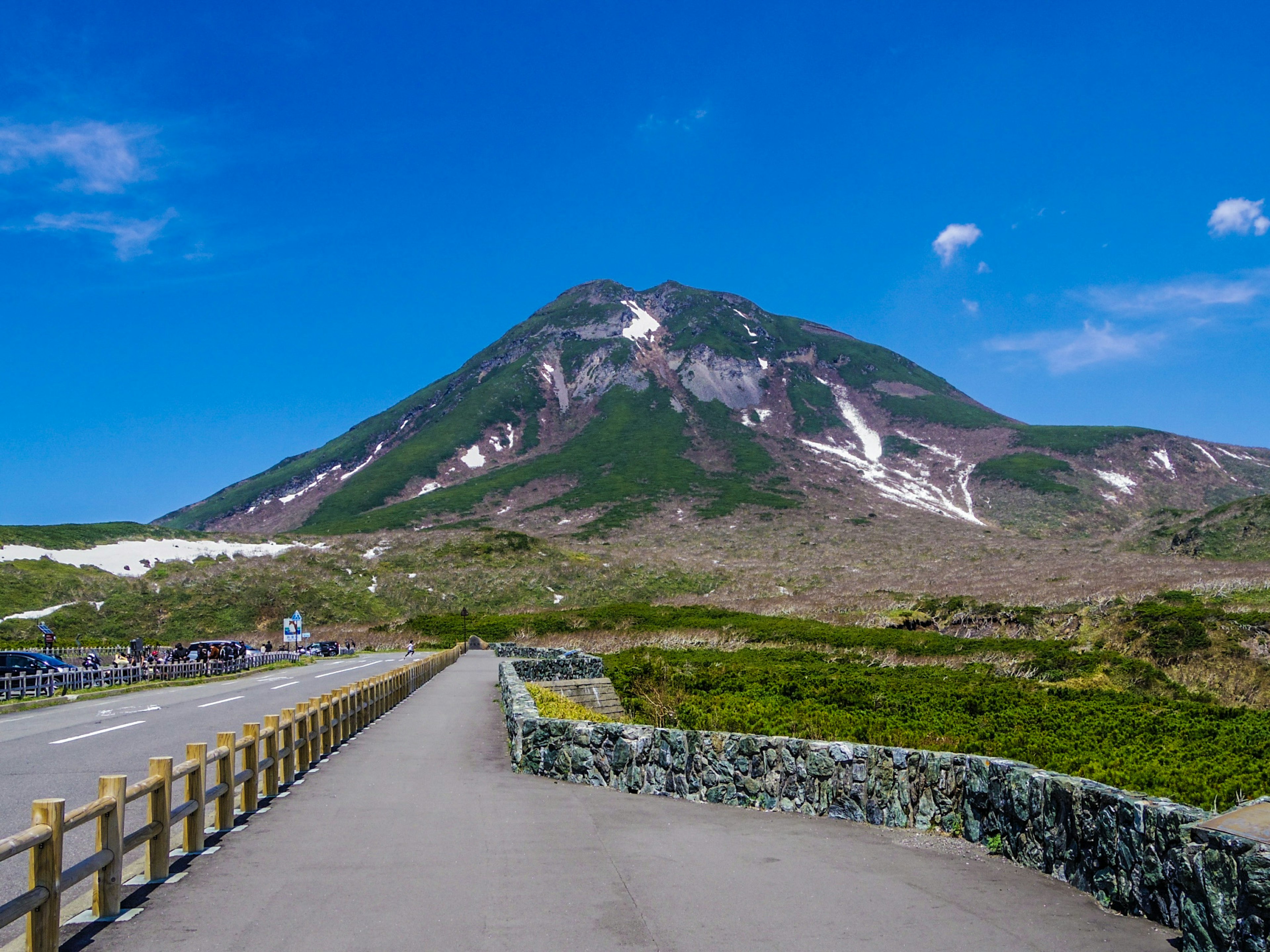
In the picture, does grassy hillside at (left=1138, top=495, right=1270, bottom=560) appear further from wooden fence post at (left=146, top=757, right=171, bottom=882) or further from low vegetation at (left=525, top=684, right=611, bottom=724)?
wooden fence post at (left=146, top=757, right=171, bottom=882)

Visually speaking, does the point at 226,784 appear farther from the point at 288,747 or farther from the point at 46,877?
the point at 46,877

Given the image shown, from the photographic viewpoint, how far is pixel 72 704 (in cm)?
2606

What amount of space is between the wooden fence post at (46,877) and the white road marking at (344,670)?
30.3 metres

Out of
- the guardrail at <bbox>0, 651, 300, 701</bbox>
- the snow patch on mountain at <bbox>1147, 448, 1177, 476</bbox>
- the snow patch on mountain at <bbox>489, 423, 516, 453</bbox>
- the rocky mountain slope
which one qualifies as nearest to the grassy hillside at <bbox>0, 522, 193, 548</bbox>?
the rocky mountain slope

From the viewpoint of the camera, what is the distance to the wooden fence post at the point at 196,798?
837 cm

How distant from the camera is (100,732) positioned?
18141 mm

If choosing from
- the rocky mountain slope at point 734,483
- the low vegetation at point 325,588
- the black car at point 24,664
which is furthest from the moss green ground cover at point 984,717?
the rocky mountain slope at point 734,483

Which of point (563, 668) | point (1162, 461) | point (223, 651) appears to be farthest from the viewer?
point (1162, 461)

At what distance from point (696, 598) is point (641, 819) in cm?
6098

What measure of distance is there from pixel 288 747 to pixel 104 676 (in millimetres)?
24109

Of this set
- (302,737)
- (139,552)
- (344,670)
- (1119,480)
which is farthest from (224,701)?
(1119,480)

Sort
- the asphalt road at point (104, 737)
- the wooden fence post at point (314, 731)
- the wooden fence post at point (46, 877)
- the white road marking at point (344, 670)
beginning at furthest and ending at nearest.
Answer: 1. the white road marking at point (344, 670)
2. the wooden fence post at point (314, 731)
3. the asphalt road at point (104, 737)
4. the wooden fence post at point (46, 877)

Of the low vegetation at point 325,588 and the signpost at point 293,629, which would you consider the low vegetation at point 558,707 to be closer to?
the signpost at point 293,629

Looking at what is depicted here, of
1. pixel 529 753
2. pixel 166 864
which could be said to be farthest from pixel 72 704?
pixel 166 864
